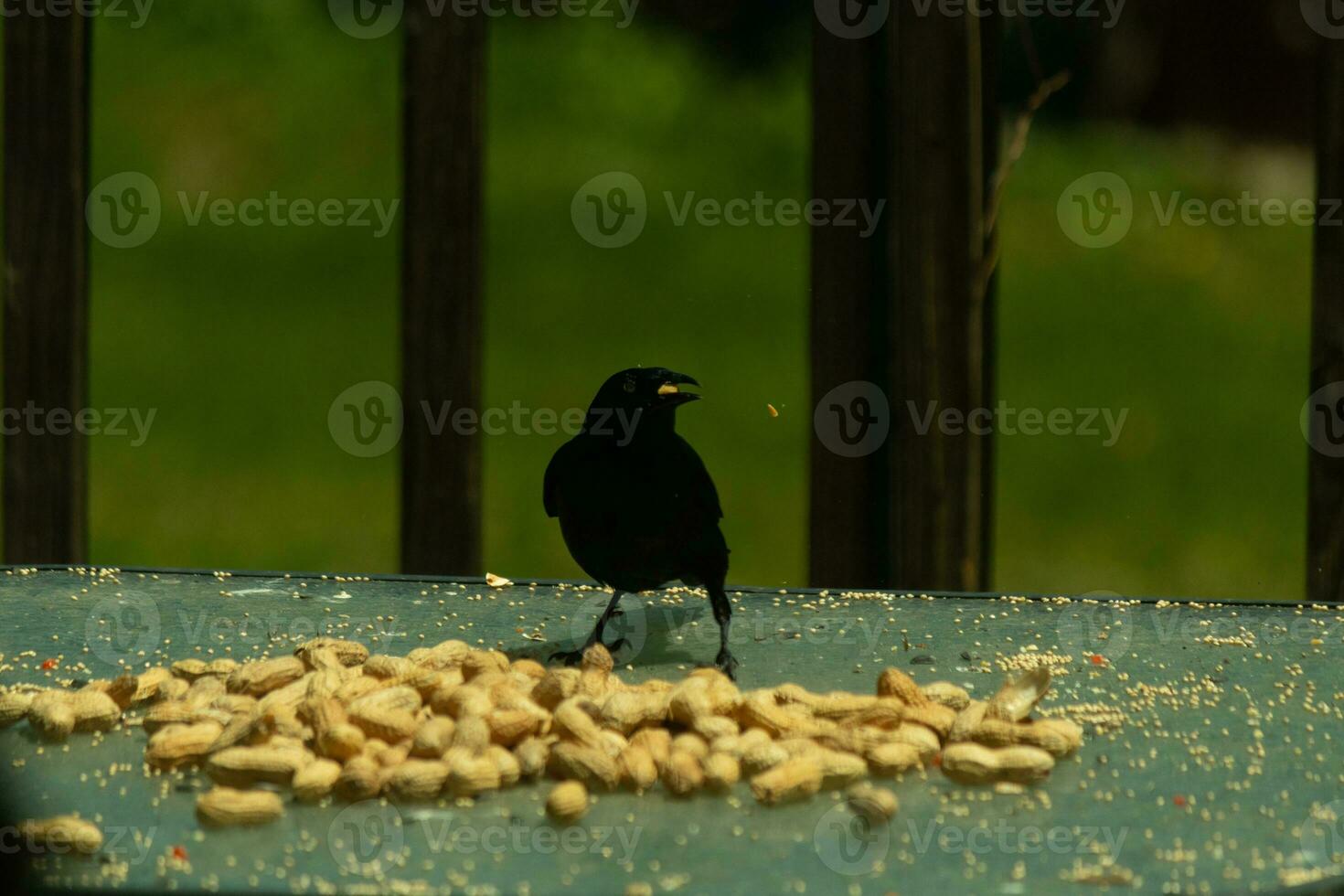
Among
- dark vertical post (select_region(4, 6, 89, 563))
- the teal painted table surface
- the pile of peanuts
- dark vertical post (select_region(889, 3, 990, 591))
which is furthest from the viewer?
dark vertical post (select_region(4, 6, 89, 563))

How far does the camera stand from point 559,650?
238 centimetres

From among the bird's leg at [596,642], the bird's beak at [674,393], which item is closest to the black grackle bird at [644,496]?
the bird's beak at [674,393]

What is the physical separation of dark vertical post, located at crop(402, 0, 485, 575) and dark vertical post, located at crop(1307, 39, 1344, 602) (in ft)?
5.50

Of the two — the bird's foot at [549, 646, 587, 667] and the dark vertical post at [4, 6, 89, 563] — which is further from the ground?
the dark vertical post at [4, 6, 89, 563]

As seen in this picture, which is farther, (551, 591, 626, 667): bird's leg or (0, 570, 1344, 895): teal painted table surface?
(551, 591, 626, 667): bird's leg

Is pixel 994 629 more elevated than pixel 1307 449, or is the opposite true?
pixel 1307 449

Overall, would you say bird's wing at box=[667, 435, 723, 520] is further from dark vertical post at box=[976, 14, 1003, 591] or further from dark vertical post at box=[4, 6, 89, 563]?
dark vertical post at box=[4, 6, 89, 563]

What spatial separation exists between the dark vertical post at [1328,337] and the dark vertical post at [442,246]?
1.68m

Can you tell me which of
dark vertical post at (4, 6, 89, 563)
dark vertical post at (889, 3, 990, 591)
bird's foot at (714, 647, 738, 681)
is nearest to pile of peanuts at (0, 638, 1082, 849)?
bird's foot at (714, 647, 738, 681)

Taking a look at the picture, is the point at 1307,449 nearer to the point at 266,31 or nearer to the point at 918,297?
the point at 918,297

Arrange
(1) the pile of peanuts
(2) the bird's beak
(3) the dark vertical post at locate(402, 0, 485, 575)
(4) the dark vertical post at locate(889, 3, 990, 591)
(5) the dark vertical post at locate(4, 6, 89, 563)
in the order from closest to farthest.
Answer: (1) the pile of peanuts < (2) the bird's beak < (4) the dark vertical post at locate(889, 3, 990, 591) < (3) the dark vertical post at locate(402, 0, 485, 575) < (5) the dark vertical post at locate(4, 6, 89, 563)

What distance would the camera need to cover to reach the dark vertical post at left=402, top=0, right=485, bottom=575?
3.14 meters

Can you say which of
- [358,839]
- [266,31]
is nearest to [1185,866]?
[358,839]

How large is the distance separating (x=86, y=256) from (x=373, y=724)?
6.26 ft
